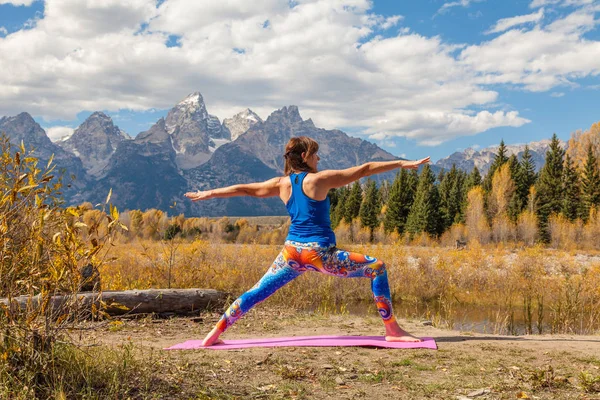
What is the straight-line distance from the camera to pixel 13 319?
3596 millimetres

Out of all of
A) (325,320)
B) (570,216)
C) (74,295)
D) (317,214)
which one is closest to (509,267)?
(325,320)

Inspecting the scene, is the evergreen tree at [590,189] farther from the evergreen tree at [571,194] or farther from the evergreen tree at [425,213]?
the evergreen tree at [425,213]

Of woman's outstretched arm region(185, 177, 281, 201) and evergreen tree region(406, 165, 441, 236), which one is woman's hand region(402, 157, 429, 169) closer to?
woman's outstretched arm region(185, 177, 281, 201)

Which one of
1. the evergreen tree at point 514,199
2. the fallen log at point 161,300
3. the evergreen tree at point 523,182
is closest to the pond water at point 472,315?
the fallen log at point 161,300

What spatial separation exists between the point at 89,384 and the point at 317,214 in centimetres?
277

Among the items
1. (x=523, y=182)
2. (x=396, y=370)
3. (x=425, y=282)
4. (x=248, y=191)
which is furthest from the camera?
(x=523, y=182)

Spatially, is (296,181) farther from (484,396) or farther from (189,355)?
(484,396)

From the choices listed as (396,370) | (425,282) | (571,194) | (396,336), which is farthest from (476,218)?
(396,370)

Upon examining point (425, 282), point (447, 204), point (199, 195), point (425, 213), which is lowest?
point (425, 282)

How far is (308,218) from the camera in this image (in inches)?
212

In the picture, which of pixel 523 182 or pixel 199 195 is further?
pixel 523 182

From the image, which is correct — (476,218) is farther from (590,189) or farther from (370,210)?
(370,210)

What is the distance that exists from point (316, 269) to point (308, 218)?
0.57m

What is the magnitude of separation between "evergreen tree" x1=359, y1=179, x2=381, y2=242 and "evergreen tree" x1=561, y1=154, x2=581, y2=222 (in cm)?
2307
